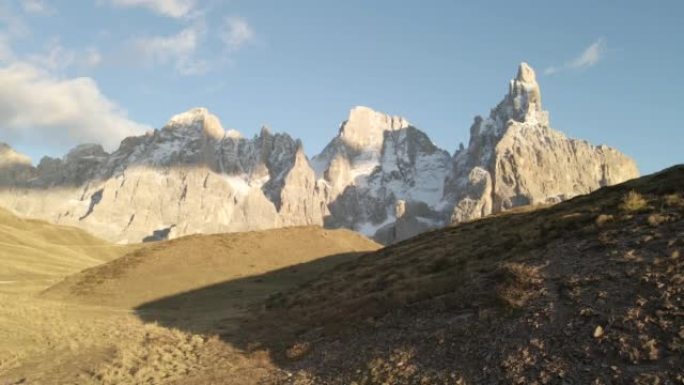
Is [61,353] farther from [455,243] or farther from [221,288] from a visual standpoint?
[221,288]

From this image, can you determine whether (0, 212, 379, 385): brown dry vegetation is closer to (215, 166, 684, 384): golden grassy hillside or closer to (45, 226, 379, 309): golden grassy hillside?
(45, 226, 379, 309): golden grassy hillside

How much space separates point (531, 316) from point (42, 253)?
10625cm

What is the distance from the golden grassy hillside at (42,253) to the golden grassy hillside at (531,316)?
5797cm

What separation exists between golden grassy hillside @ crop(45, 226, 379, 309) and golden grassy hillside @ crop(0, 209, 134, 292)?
39.5ft

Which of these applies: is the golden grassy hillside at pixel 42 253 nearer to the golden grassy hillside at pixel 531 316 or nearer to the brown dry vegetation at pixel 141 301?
the brown dry vegetation at pixel 141 301

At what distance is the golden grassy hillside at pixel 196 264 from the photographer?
61.2 meters

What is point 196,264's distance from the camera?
243 ft

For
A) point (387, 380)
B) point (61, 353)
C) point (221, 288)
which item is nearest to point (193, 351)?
point (61, 353)

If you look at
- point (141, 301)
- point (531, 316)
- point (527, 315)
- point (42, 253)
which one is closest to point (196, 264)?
point (141, 301)

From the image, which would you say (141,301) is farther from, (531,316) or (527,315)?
(531,316)

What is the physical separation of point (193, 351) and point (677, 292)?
71.1 feet

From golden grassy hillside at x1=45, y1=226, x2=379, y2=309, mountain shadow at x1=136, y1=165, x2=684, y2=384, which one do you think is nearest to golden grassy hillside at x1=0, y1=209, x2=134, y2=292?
golden grassy hillside at x1=45, y1=226, x2=379, y2=309

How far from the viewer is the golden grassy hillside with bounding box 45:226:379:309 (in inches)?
2410

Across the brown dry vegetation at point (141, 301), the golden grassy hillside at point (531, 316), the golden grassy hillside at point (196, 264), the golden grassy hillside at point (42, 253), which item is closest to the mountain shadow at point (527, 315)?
the golden grassy hillside at point (531, 316)
